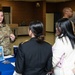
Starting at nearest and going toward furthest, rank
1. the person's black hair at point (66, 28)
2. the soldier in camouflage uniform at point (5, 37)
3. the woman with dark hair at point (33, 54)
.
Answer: the woman with dark hair at point (33, 54), the person's black hair at point (66, 28), the soldier in camouflage uniform at point (5, 37)

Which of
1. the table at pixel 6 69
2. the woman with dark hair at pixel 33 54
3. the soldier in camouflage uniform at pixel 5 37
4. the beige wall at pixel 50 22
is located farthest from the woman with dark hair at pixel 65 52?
the beige wall at pixel 50 22

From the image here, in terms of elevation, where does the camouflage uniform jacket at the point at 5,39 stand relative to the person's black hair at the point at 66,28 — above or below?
below

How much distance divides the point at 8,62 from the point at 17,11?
12.5 m

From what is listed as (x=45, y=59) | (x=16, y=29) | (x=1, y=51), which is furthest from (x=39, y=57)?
(x=16, y=29)

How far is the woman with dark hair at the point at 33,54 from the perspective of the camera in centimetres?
201

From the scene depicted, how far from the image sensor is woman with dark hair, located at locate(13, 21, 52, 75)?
2.01 m

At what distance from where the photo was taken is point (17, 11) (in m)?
14.8

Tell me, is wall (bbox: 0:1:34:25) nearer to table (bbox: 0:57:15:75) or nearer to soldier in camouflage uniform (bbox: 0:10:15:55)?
soldier in camouflage uniform (bbox: 0:10:15:55)

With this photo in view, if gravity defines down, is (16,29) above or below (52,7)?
below

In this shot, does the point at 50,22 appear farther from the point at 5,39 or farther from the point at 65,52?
the point at 65,52

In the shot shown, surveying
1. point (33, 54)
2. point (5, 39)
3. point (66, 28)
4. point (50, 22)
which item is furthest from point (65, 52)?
point (50, 22)

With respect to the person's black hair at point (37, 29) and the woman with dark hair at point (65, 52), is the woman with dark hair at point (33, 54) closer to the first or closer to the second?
the person's black hair at point (37, 29)

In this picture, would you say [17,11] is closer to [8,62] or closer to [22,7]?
[22,7]

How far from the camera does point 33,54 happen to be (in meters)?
2.03
